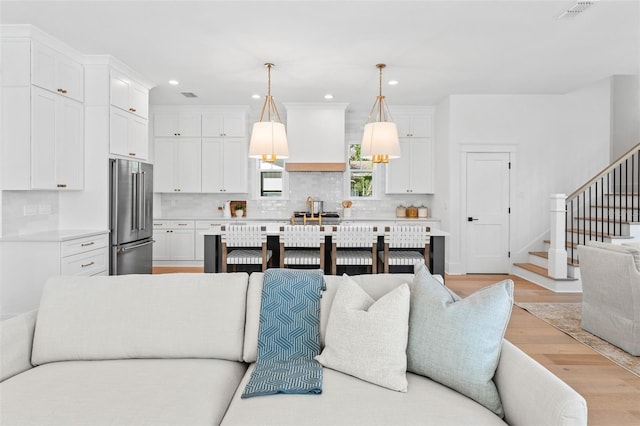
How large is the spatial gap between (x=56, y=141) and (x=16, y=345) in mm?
2865

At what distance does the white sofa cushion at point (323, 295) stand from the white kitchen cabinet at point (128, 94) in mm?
3647

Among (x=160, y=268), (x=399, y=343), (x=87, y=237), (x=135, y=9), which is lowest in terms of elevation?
(x=160, y=268)

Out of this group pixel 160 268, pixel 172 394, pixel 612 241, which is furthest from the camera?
pixel 160 268

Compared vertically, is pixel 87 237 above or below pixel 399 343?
above

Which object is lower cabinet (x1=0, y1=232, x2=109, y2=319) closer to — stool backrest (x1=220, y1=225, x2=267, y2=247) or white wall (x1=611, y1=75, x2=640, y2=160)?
stool backrest (x1=220, y1=225, x2=267, y2=247)

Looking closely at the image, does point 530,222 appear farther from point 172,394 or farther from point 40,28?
point 40,28

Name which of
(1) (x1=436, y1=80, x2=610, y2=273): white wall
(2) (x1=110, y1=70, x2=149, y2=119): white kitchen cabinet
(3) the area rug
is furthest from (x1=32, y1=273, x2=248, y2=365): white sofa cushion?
(1) (x1=436, y1=80, x2=610, y2=273): white wall

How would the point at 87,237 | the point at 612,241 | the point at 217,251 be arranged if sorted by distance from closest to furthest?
→ the point at 87,237, the point at 217,251, the point at 612,241

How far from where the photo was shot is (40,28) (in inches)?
143

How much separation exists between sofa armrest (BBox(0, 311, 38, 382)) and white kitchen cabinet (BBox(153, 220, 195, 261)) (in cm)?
471

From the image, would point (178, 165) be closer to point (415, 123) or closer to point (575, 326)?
point (415, 123)

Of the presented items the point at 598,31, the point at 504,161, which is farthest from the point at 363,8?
the point at 504,161

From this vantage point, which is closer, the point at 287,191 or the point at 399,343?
the point at 399,343

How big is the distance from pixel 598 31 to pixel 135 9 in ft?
14.2
